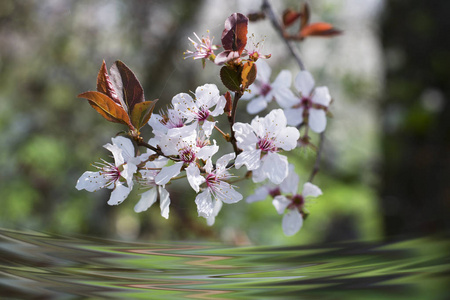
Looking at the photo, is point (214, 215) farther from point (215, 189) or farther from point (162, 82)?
point (162, 82)

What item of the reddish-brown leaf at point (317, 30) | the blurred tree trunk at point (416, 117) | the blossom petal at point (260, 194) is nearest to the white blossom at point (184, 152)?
the blossom petal at point (260, 194)

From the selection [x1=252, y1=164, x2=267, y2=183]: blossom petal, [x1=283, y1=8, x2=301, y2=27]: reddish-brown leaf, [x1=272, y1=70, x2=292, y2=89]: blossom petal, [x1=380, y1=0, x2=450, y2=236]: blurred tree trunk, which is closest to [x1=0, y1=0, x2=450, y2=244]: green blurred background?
[x1=380, y1=0, x2=450, y2=236]: blurred tree trunk

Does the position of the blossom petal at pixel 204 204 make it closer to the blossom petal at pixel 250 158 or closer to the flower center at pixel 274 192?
the blossom petal at pixel 250 158

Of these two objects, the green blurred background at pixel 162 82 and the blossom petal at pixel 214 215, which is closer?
the blossom petal at pixel 214 215

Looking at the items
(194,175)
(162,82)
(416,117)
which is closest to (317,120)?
(194,175)

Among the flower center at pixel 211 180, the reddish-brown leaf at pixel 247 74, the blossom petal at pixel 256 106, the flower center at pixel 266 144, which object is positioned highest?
the blossom petal at pixel 256 106

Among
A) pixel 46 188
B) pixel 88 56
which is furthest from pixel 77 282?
pixel 46 188
